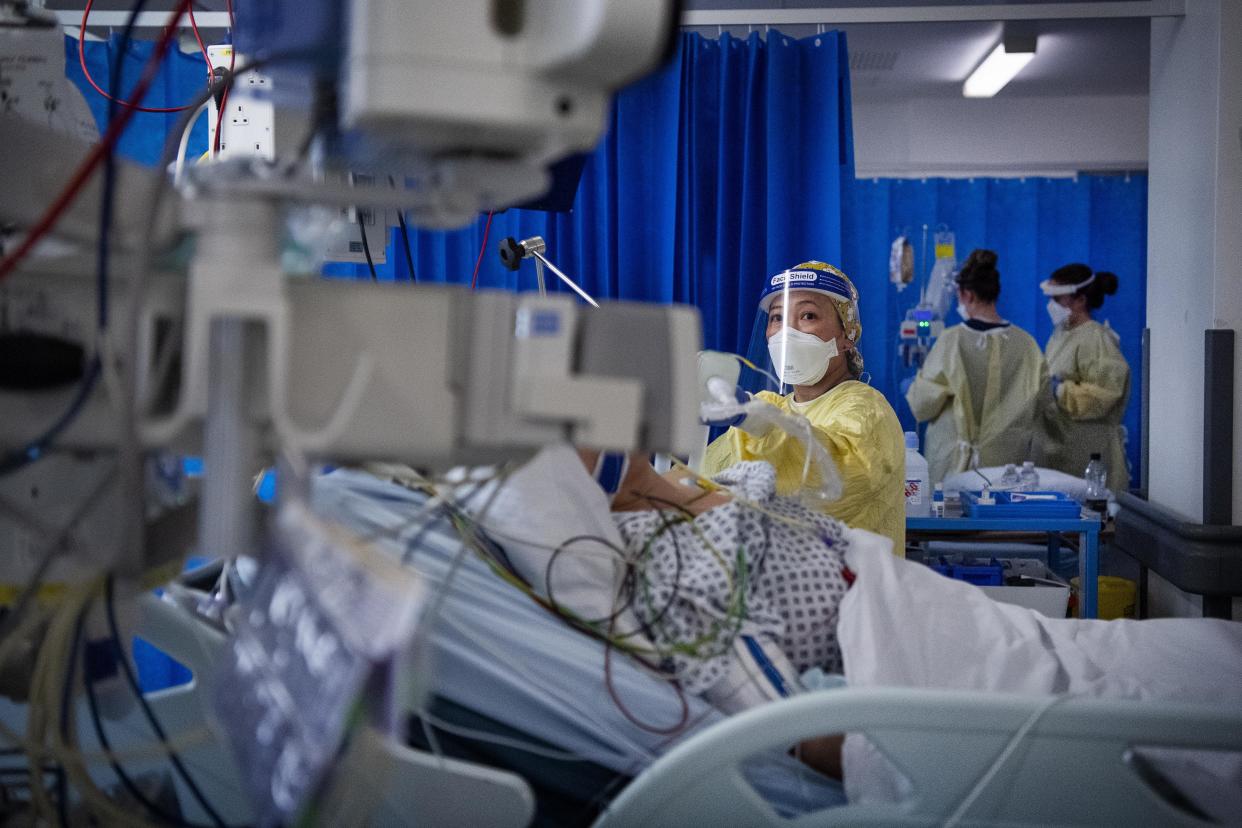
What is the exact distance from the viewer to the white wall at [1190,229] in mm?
2604

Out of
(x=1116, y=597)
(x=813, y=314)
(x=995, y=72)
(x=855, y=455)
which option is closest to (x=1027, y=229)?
(x=995, y=72)

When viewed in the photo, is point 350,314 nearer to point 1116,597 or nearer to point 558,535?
point 558,535

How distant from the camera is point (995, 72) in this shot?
5.15 meters

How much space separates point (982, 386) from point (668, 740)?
152 inches

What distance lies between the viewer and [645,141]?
329 centimetres

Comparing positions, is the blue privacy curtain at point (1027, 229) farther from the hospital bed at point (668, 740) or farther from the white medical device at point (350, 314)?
the white medical device at point (350, 314)

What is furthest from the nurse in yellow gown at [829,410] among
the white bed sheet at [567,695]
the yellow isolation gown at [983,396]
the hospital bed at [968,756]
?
the yellow isolation gown at [983,396]

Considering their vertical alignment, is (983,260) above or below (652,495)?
above

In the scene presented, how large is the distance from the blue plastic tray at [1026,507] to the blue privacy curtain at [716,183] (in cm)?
92

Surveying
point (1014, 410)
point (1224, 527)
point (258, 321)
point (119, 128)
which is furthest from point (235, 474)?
point (1014, 410)

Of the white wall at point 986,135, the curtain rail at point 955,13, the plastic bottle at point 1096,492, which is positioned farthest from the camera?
the white wall at point 986,135

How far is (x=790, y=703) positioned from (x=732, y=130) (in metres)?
2.51

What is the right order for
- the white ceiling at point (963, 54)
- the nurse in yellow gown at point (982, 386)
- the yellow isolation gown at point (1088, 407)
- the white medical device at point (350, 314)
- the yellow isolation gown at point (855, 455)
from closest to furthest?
the white medical device at point (350, 314) → the yellow isolation gown at point (855, 455) → the white ceiling at point (963, 54) → the nurse in yellow gown at point (982, 386) → the yellow isolation gown at point (1088, 407)

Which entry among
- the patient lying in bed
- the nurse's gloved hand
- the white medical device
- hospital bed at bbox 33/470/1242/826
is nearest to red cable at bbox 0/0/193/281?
the white medical device
